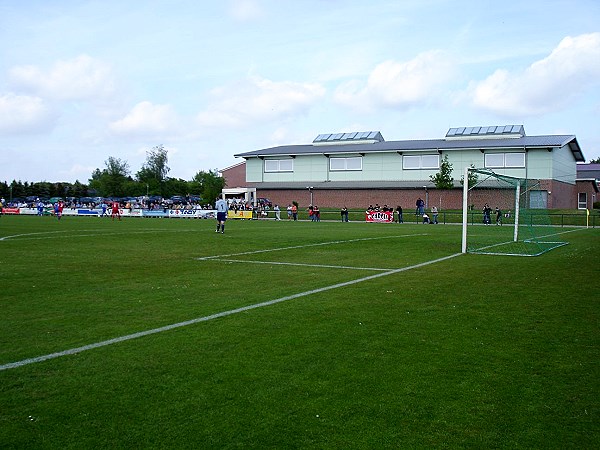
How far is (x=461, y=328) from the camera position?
25.8 ft

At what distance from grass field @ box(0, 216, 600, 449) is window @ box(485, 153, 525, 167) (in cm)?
4750

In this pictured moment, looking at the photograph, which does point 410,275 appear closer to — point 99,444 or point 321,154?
point 99,444

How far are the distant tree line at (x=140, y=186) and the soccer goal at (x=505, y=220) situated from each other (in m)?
42.7

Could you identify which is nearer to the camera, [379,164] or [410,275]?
[410,275]

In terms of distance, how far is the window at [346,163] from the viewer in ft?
218

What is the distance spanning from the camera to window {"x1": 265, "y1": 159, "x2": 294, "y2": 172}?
70375 mm

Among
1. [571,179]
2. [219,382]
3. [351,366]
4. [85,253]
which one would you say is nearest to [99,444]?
[219,382]

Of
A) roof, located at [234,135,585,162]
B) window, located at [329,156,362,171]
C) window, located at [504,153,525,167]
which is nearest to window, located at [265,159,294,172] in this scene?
roof, located at [234,135,585,162]

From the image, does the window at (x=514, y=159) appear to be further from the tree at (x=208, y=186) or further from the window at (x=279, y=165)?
the tree at (x=208, y=186)

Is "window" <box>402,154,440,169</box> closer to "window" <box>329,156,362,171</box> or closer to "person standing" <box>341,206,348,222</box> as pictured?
→ "window" <box>329,156,362,171</box>

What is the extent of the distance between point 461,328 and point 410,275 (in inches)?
222

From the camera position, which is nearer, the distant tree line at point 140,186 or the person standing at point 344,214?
the person standing at point 344,214

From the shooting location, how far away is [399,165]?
209 ft

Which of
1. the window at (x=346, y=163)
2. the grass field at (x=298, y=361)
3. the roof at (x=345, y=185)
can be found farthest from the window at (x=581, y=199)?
the grass field at (x=298, y=361)
